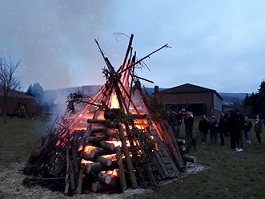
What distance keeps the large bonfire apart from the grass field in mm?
707

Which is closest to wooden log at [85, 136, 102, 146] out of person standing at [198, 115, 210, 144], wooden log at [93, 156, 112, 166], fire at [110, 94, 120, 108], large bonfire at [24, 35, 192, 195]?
large bonfire at [24, 35, 192, 195]

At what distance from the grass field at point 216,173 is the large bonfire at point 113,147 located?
0.71 metres

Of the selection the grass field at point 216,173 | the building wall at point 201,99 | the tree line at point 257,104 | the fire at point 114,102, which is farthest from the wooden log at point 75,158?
the tree line at point 257,104

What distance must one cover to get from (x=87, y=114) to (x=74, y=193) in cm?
326

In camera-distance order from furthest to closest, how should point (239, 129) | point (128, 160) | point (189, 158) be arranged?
point (239, 129) → point (189, 158) → point (128, 160)

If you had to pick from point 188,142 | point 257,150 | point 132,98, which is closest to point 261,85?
point 257,150

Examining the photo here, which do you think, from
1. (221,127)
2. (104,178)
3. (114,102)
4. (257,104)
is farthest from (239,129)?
(257,104)

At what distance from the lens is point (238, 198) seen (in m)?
6.46

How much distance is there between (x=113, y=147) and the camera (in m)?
7.32

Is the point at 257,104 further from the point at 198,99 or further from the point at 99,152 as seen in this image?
the point at 99,152

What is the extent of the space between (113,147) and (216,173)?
142 inches

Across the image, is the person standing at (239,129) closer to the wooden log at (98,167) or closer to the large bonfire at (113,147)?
the large bonfire at (113,147)

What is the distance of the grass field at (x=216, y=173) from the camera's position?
675 cm

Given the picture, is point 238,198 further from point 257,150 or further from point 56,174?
point 257,150
